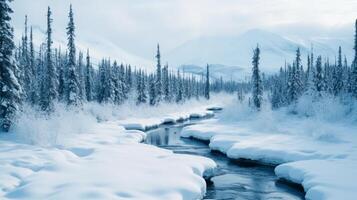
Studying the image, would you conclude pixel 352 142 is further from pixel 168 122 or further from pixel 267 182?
pixel 168 122

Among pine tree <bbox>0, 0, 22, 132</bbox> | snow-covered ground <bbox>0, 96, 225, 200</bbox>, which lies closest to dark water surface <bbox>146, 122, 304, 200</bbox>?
snow-covered ground <bbox>0, 96, 225, 200</bbox>

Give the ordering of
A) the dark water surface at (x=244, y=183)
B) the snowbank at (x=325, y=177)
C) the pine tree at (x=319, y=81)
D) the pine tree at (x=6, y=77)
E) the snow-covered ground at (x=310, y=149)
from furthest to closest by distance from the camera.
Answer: the pine tree at (x=319, y=81), the pine tree at (x=6, y=77), the dark water surface at (x=244, y=183), the snow-covered ground at (x=310, y=149), the snowbank at (x=325, y=177)

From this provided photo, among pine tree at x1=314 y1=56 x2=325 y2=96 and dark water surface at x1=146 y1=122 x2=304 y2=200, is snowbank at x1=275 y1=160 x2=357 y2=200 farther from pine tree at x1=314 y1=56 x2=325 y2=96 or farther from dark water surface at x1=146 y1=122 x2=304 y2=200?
pine tree at x1=314 y1=56 x2=325 y2=96

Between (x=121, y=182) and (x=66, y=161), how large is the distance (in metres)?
4.67

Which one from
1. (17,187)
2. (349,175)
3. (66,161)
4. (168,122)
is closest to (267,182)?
(349,175)

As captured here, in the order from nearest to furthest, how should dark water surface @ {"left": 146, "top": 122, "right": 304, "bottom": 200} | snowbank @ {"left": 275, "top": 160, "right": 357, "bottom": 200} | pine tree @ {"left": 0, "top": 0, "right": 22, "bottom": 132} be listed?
Answer: snowbank @ {"left": 275, "top": 160, "right": 357, "bottom": 200} < dark water surface @ {"left": 146, "top": 122, "right": 304, "bottom": 200} < pine tree @ {"left": 0, "top": 0, "right": 22, "bottom": 132}

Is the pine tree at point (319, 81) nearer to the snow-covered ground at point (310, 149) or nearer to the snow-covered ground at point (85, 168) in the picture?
the snow-covered ground at point (310, 149)

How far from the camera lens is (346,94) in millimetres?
47438

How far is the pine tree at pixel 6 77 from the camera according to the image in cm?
2316

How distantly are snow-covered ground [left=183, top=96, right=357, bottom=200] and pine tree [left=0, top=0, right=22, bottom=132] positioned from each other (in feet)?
44.2

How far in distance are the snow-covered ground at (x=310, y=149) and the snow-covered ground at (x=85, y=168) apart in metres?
4.35

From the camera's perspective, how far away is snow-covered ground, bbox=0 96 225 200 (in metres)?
12.9

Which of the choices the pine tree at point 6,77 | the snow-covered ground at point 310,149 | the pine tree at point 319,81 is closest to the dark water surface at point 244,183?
the snow-covered ground at point 310,149

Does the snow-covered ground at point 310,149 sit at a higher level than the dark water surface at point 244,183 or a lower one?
higher
